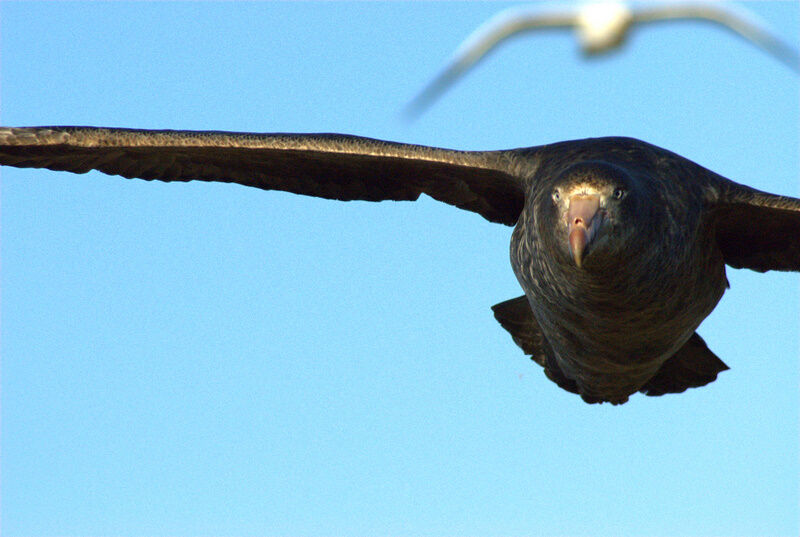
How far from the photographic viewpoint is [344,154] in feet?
31.4

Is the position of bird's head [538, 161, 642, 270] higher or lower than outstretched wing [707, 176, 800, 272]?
lower

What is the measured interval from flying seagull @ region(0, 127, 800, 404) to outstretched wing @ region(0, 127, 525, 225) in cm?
1

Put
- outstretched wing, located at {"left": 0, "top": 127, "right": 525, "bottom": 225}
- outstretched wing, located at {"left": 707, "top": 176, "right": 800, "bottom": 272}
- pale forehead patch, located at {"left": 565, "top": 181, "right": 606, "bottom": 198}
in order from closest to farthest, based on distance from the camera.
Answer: pale forehead patch, located at {"left": 565, "top": 181, "right": 606, "bottom": 198} < outstretched wing, located at {"left": 707, "top": 176, "right": 800, "bottom": 272} < outstretched wing, located at {"left": 0, "top": 127, "right": 525, "bottom": 225}

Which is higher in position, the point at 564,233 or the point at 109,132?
the point at 109,132

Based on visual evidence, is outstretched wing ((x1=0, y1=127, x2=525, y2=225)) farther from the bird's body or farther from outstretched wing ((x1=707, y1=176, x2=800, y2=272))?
outstretched wing ((x1=707, y1=176, x2=800, y2=272))

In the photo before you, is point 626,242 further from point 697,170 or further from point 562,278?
point 697,170

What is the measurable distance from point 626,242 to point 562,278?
1.66 feet

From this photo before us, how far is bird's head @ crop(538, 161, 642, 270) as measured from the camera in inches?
297

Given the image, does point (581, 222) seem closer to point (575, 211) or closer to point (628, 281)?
point (575, 211)

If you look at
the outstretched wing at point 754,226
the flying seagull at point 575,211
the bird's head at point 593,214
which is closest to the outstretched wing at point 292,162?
the flying seagull at point 575,211

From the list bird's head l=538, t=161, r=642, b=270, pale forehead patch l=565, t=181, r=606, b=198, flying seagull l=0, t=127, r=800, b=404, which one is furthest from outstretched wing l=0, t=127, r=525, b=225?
pale forehead patch l=565, t=181, r=606, b=198

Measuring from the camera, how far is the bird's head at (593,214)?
7539 mm

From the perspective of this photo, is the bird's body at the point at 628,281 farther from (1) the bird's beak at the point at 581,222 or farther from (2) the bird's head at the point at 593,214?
(1) the bird's beak at the point at 581,222

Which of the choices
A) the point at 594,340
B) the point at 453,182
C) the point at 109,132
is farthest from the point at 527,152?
the point at 109,132
